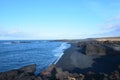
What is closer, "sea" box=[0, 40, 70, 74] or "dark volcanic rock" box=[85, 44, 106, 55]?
"sea" box=[0, 40, 70, 74]

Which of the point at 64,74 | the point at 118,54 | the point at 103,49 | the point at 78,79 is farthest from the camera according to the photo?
the point at 103,49

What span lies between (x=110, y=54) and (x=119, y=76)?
25.2 meters

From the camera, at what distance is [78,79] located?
837 inches

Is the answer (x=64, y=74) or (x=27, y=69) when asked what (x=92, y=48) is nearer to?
(x=27, y=69)

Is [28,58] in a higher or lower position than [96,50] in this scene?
lower

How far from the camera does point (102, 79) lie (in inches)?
784

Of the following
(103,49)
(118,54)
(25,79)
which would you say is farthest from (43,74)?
(103,49)

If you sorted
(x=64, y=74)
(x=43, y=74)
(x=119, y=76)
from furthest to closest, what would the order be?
(x=43, y=74) < (x=64, y=74) < (x=119, y=76)

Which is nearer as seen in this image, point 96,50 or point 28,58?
point 96,50

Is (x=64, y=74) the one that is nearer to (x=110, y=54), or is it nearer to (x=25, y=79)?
(x=25, y=79)

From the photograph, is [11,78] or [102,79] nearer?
[102,79]

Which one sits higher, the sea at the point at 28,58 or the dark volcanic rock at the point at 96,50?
the dark volcanic rock at the point at 96,50

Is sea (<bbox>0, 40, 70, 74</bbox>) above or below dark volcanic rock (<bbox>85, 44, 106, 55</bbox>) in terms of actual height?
below

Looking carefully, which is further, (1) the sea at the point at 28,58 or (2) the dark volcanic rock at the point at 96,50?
(2) the dark volcanic rock at the point at 96,50
